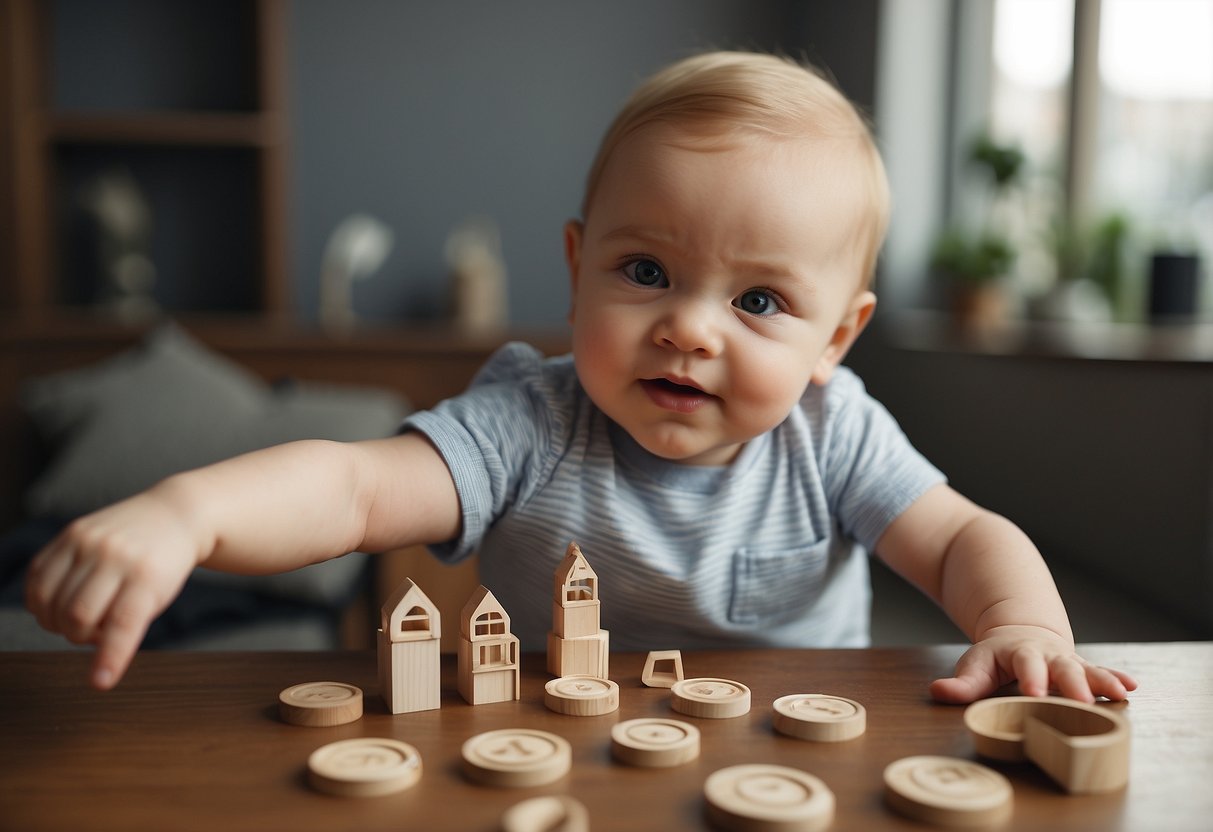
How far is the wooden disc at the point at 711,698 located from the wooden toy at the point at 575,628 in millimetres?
63

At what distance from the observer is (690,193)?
0.83 meters

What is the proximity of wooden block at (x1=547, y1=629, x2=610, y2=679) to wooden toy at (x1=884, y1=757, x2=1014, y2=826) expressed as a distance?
0.21 metres

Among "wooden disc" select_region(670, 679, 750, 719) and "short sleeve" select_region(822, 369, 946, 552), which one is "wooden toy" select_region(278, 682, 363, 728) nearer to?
"wooden disc" select_region(670, 679, 750, 719)

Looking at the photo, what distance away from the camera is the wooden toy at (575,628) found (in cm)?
69

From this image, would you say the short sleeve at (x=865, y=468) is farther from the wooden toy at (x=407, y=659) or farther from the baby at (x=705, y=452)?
the wooden toy at (x=407, y=659)

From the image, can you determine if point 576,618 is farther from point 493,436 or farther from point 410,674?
point 493,436

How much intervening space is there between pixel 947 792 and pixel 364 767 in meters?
0.27

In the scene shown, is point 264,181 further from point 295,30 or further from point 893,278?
point 893,278

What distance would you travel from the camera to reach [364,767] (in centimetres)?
52

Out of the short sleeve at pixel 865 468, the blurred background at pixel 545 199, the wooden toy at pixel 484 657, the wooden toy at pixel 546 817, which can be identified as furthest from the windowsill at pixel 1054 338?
the wooden toy at pixel 546 817

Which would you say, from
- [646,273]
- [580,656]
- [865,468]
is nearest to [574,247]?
[646,273]

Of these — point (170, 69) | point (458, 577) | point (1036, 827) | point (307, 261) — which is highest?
point (170, 69)

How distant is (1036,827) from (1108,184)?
8.56 ft

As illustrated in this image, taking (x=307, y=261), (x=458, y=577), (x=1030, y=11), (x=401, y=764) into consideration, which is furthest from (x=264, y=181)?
(x=401, y=764)
